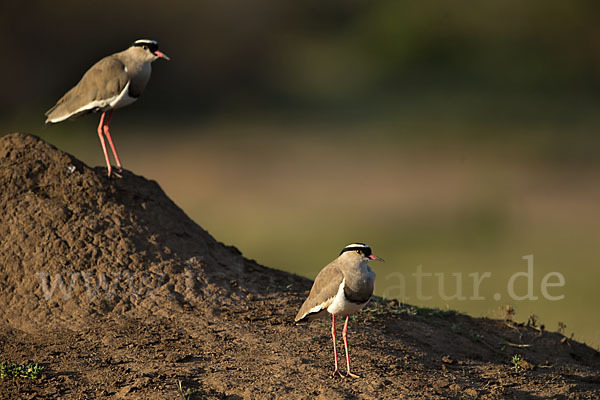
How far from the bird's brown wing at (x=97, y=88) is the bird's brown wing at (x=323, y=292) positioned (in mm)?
3638

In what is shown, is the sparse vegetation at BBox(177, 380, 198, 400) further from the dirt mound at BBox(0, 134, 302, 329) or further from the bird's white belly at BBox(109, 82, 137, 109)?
the bird's white belly at BBox(109, 82, 137, 109)

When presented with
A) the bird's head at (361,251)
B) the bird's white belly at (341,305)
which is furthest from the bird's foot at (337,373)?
the bird's head at (361,251)

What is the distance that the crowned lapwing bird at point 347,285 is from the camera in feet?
24.0

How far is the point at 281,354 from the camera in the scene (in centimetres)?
787

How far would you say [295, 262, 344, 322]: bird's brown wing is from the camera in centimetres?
744

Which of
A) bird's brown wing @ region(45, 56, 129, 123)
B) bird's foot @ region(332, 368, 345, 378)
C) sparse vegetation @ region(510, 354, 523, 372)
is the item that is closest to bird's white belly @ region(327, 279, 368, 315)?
bird's foot @ region(332, 368, 345, 378)

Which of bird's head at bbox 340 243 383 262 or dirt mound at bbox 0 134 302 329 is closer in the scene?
bird's head at bbox 340 243 383 262

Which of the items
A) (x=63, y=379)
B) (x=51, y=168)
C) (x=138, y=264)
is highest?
(x=51, y=168)

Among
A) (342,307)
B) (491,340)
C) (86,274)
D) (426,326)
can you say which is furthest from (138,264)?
(491,340)

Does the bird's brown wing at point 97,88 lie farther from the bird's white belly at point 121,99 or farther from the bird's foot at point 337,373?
the bird's foot at point 337,373

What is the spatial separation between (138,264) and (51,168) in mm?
1683

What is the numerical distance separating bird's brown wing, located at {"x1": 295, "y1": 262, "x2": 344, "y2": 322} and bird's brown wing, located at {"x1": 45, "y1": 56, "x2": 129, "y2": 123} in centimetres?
364

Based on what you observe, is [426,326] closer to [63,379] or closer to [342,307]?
[342,307]

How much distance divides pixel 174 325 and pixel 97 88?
10.3 ft
